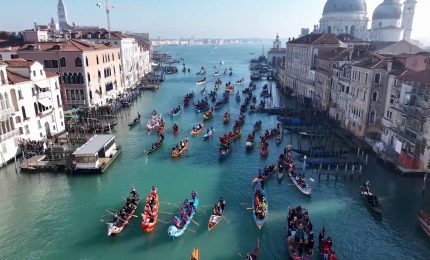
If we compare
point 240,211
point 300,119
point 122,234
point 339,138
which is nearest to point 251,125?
point 300,119

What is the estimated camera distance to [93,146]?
38031mm

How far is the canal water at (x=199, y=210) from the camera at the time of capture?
24.8 m

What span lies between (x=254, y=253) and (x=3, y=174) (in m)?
28.7

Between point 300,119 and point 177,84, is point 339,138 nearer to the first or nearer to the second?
point 300,119

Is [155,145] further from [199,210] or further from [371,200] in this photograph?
[371,200]

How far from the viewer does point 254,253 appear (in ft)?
76.3

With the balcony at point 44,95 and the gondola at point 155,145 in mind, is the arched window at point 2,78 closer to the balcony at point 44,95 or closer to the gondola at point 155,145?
the balcony at point 44,95

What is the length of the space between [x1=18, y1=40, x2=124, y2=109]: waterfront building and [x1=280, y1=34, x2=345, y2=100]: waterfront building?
41437 millimetres

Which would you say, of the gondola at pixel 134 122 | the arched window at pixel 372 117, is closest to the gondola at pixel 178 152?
the gondola at pixel 134 122

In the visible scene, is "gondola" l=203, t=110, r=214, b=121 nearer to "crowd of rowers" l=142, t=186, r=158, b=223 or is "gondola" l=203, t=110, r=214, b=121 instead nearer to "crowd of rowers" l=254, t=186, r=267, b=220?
"crowd of rowers" l=254, t=186, r=267, b=220

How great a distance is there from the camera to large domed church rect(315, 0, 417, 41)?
104688 mm

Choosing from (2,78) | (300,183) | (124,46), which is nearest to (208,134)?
(300,183)

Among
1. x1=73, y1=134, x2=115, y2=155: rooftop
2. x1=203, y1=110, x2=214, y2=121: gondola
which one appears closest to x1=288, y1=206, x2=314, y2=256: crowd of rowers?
x1=73, y1=134, x2=115, y2=155: rooftop

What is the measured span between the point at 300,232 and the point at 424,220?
1073 cm
